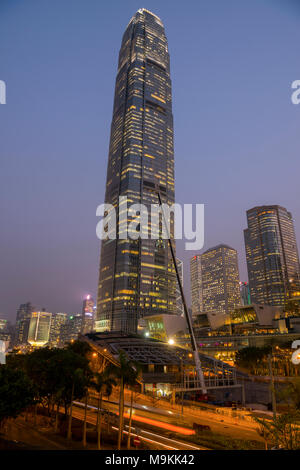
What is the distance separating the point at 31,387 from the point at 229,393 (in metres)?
68.6

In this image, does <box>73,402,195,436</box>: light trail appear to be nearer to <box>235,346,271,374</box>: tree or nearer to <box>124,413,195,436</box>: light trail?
<box>124,413,195,436</box>: light trail

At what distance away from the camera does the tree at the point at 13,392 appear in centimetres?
3234

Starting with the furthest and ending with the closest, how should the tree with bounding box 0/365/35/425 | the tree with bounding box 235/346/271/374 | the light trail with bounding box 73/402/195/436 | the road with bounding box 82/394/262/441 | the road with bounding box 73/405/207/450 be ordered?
the tree with bounding box 235/346/271/374, the road with bounding box 82/394/262/441, the light trail with bounding box 73/402/195/436, the road with bounding box 73/405/207/450, the tree with bounding box 0/365/35/425

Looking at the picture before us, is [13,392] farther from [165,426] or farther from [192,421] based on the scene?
[192,421]

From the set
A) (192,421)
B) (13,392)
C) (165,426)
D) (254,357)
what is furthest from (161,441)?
(254,357)

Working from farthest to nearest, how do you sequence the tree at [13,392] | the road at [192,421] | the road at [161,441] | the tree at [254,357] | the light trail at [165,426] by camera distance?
the tree at [254,357], the road at [192,421], the light trail at [165,426], the road at [161,441], the tree at [13,392]

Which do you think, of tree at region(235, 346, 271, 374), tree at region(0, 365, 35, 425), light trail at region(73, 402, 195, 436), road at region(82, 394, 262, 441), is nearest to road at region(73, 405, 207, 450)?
light trail at region(73, 402, 195, 436)

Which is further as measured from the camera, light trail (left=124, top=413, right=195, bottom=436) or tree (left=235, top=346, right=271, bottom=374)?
tree (left=235, top=346, right=271, bottom=374)

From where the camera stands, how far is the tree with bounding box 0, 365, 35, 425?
Answer: 32344 millimetres

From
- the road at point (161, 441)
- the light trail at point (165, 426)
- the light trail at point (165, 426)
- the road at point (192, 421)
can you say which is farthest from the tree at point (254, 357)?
the road at point (161, 441)

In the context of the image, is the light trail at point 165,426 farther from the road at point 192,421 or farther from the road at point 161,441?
the road at point 161,441

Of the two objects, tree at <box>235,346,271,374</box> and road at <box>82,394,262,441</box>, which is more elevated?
tree at <box>235,346,271,374</box>
